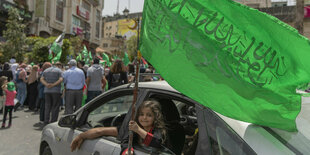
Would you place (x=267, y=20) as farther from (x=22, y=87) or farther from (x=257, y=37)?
(x=22, y=87)

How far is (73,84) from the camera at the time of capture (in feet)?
23.6

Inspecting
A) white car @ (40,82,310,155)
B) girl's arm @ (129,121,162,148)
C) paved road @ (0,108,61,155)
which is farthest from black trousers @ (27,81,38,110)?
girl's arm @ (129,121,162,148)

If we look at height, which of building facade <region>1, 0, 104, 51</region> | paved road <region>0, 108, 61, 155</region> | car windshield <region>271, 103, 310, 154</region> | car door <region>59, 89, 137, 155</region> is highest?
building facade <region>1, 0, 104, 51</region>

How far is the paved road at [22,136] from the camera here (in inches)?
205

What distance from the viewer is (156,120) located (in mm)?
2377

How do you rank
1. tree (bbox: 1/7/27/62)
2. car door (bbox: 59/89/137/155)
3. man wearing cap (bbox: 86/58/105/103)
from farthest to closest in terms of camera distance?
tree (bbox: 1/7/27/62) < man wearing cap (bbox: 86/58/105/103) < car door (bbox: 59/89/137/155)

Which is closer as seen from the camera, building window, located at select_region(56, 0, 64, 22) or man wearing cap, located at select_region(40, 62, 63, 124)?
man wearing cap, located at select_region(40, 62, 63, 124)

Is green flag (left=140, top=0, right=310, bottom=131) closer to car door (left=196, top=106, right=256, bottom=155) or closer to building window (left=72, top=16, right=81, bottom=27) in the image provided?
car door (left=196, top=106, right=256, bottom=155)

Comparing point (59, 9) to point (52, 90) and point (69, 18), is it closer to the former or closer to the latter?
point (69, 18)

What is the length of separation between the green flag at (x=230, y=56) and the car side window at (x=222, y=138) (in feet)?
0.30

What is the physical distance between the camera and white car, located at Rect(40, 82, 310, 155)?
1697 mm

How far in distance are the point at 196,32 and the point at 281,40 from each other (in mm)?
577

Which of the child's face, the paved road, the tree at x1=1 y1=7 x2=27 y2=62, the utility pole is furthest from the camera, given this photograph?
the tree at x1=1 y1=7 x2=27 y2=62

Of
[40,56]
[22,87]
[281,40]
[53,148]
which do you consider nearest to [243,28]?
[281,40]
